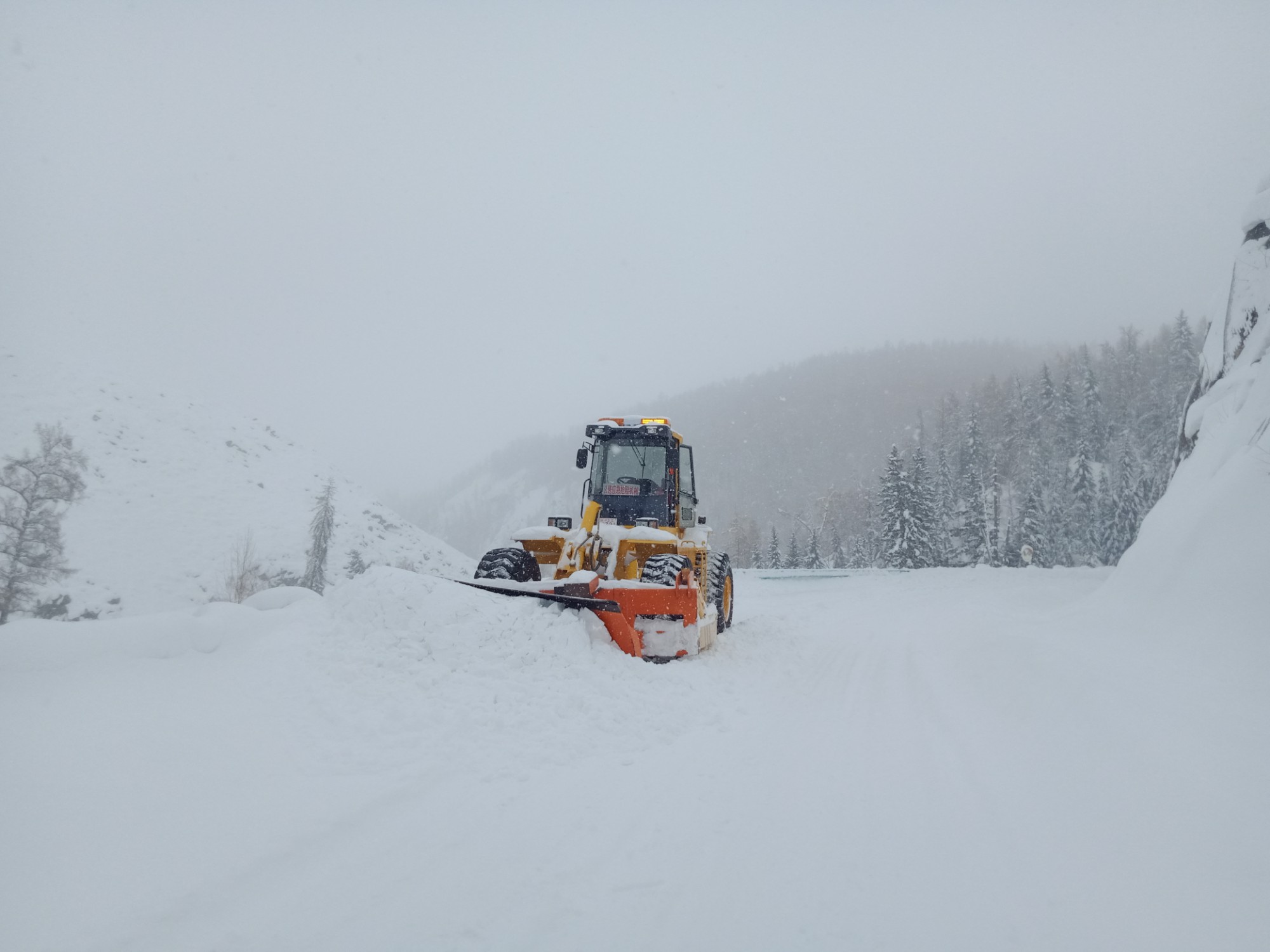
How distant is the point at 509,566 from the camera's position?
785 cm

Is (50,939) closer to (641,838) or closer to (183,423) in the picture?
(641,838)

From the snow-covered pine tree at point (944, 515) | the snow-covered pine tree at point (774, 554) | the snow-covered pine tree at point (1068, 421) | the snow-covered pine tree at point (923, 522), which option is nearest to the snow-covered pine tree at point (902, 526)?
the snow-covered pine tree at point (923, 522)

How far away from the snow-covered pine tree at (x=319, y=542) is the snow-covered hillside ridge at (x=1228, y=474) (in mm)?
26109

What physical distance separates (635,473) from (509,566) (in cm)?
344

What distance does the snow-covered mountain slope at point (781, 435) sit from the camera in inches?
3861

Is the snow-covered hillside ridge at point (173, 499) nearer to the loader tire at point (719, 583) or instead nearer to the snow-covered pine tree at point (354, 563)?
the snow-covered pine tree at point (354, 563)

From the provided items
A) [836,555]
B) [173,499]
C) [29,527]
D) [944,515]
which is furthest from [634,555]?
[836,555]

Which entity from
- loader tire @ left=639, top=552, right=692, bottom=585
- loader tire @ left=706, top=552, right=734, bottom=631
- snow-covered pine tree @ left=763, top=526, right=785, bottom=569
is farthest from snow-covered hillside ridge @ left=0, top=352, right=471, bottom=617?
snow-covered pine tree @ left=763, top=526, right=785, bottom=569

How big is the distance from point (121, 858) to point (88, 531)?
2557cm

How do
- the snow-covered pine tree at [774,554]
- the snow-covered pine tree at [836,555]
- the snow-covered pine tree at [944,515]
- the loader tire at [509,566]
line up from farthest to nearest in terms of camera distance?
the snow-covered pine tree at [836,555]
the snow-covered pine tree at [774,554]
the snow-covered pine tree at [944,515]
the loader tire at [509,566]

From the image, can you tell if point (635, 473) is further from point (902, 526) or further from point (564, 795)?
point (902, 526)

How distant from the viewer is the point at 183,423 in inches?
1325

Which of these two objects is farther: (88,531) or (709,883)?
(88,531)

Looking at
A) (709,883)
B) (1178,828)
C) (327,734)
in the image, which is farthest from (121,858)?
(1178,828)
